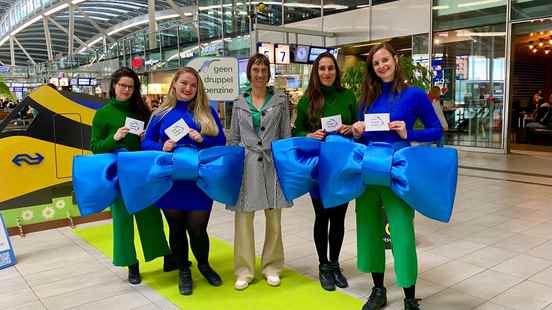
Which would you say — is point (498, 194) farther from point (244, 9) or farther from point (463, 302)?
point (244, 9)

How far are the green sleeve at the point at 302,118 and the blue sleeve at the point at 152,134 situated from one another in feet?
2.91

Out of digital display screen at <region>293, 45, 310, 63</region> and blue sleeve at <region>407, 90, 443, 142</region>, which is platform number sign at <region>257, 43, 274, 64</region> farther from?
blue sleeve at <region>407, 90, 443, 142</region>

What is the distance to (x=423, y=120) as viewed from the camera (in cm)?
253

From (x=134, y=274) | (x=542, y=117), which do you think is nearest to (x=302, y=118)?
(x=134, y=274)

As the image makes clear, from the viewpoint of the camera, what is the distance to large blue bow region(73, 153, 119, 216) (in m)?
2.98

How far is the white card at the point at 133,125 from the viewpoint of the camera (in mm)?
3016

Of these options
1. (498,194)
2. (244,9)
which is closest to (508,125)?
(498,194)

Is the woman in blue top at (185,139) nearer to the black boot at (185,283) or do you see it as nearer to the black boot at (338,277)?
the black boot at (185,283)

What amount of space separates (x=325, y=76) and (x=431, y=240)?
207cm

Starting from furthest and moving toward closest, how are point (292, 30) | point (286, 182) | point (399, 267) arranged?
point (292, 30) → point (286, 182) → point (399, 267)

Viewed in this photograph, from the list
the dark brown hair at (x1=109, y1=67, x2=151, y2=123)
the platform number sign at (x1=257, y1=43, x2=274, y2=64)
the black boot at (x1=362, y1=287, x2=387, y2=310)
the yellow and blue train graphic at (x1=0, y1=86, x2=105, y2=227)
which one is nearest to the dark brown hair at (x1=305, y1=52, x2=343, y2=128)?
the black boot at (x1=362, y1=287, x2=387, y2=310)

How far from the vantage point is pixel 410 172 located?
2312 millimetres

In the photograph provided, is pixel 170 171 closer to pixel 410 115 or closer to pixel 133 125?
pixel 133 125

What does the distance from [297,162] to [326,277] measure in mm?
895
